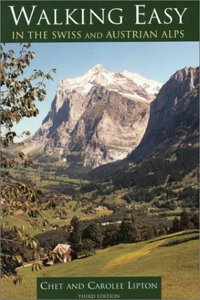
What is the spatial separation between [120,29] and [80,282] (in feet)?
37.9

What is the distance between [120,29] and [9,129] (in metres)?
6.34

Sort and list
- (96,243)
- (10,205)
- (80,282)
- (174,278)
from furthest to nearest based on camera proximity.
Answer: (96,243) → (174,278) → (80,282) → (10,205)

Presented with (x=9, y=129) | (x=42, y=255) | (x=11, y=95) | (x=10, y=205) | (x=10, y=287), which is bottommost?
(x=10, y=287)

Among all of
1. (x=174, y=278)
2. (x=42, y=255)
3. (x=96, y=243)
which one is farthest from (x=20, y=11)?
(x=96, y=243)

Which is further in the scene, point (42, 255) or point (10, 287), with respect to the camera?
point (10, 287)

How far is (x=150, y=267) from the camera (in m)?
33.9

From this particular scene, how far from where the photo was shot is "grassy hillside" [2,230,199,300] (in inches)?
1145

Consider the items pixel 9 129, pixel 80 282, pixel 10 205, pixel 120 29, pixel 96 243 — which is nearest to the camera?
pixel 10 205

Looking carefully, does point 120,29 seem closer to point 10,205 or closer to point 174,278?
point 10,205

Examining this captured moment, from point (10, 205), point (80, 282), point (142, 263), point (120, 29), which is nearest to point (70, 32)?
point (120, 29)

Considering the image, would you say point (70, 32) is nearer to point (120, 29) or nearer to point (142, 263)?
point (120, 29)

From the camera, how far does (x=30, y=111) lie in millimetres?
18109

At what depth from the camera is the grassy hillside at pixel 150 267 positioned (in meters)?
29.1

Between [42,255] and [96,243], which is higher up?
[42,255]
